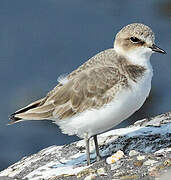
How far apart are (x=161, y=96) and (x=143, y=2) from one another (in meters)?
3.29

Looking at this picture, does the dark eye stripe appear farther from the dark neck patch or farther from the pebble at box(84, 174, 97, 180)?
the pebble at box(84, 174, 97, 180)

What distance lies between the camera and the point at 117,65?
8.04 m

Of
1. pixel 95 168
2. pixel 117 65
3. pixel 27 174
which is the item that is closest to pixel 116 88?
pixel 117 65

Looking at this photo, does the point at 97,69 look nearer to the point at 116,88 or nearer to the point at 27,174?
the point at 116,88

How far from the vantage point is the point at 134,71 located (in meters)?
7.95

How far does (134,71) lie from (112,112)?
0.52 m

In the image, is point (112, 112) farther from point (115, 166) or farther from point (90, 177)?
point (90, 177)

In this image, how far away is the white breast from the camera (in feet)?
25.5

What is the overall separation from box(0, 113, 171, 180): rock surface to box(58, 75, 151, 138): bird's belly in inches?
14.9

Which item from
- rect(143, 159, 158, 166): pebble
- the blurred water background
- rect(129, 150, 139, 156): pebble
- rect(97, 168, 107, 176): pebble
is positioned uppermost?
the blurred water background

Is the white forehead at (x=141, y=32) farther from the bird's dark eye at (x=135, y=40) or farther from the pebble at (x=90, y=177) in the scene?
the pebble at (x=90, y=177)

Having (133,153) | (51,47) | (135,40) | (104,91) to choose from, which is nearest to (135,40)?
(135,40)

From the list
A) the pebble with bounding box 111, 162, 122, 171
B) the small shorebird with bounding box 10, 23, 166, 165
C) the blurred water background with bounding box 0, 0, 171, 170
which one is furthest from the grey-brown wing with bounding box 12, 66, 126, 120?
the blurred water background with bounding box 0, 0, 171, 170

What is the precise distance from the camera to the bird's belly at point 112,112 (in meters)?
7.77
